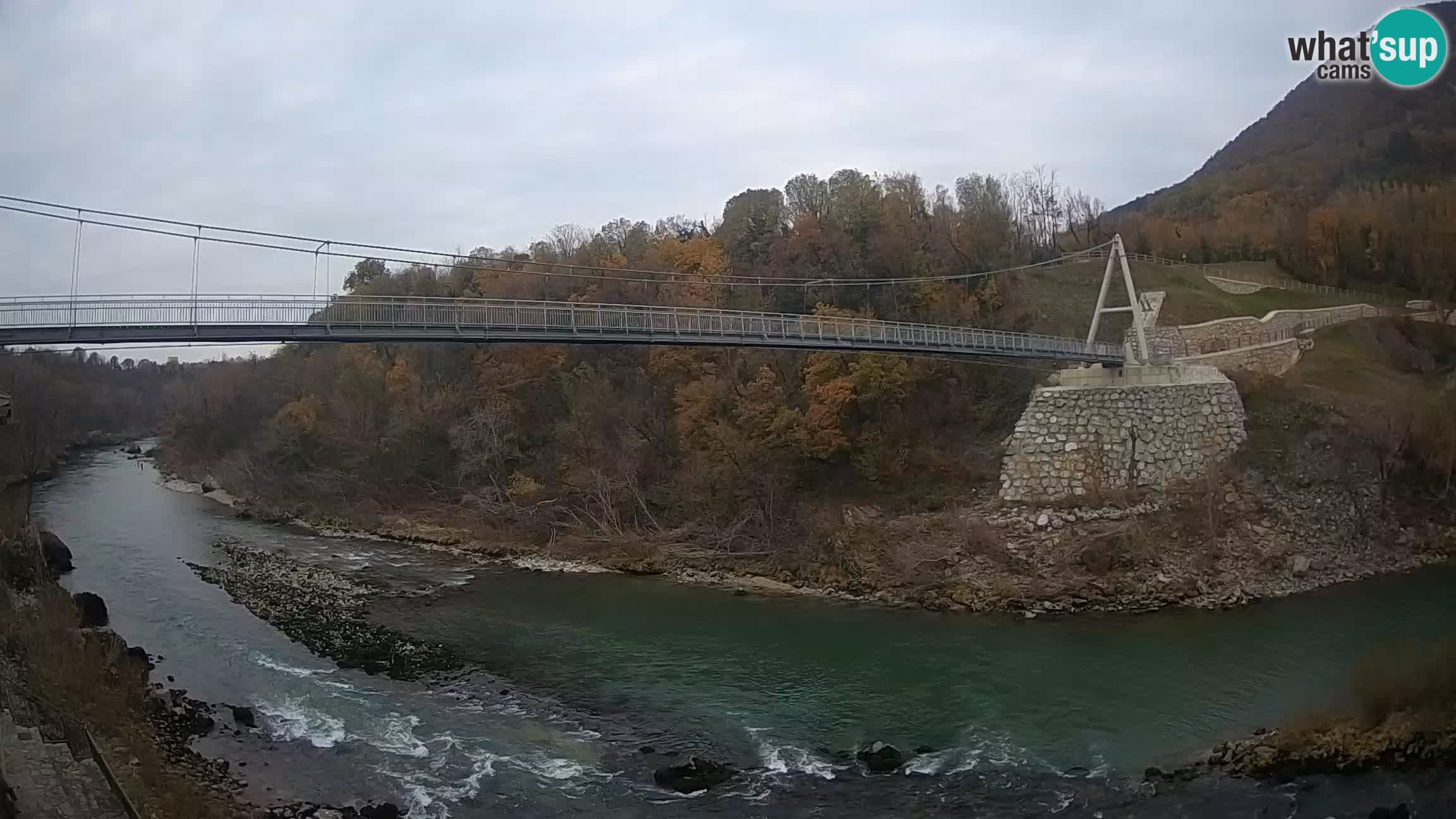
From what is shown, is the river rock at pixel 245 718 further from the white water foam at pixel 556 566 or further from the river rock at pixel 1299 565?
the river rock at pixel 1299 565

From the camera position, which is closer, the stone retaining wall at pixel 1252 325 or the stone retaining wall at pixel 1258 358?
the stone retaining wall at pixel 1258 358

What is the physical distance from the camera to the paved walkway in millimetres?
9578

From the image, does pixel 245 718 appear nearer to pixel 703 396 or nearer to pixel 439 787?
pixel 439 787

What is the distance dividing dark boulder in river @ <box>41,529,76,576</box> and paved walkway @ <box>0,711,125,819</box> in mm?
14229

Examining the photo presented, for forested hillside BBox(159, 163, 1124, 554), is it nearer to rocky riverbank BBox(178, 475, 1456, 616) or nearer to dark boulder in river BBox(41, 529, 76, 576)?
rocky riverbank BBox(178, 475, 1456, 616)

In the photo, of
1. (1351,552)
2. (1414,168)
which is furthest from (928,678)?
(1414,168)

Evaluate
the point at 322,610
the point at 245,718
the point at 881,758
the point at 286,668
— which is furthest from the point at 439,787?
the point at 322,610

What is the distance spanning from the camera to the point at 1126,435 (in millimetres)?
23125

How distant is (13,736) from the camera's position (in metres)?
11.2

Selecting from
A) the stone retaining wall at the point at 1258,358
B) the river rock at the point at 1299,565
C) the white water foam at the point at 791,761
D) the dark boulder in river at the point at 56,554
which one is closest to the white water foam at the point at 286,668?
the white water foam at the point at 791,761

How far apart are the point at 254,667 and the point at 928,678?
12690 millimetres

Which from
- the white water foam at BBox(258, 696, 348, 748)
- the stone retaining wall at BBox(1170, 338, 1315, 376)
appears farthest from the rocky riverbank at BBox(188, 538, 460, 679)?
the stone retaining wall at BBox(1170, 338, 1315, 376)

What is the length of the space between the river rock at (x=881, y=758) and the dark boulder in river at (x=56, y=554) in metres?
21.8

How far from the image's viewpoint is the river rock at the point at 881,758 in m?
11.9
